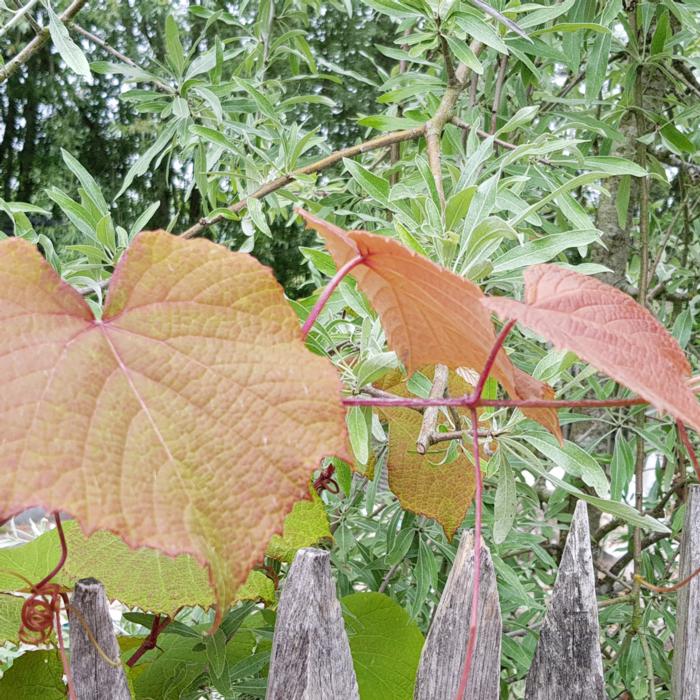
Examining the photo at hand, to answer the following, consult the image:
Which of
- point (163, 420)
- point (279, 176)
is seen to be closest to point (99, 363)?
point (163, 420)

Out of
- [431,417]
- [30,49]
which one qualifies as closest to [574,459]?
[431,417]

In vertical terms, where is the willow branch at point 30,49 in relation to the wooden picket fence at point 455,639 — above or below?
above

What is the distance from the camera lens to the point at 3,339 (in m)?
0.32

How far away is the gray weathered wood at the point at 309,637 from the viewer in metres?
0.53

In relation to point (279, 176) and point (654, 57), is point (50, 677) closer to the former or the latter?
point (279, 176)

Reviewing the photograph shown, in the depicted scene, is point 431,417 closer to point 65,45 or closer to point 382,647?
point 382,647

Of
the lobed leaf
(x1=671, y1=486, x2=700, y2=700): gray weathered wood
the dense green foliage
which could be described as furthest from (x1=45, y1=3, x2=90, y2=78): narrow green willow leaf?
(x1=671, y1=486, x2=700, y2=700): gray weathered wood

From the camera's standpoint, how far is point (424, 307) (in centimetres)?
41

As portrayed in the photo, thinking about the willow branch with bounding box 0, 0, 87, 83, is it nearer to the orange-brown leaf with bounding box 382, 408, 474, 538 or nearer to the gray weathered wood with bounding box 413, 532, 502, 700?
the orange-brown leaf with bounding box 382, 408, 474, 538

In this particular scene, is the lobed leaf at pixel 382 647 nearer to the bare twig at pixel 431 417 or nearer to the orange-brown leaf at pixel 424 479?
the orange-brown leaf at pixel 424 479

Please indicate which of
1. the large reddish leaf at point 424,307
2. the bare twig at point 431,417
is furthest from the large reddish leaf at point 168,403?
the bare twig at point 431,417

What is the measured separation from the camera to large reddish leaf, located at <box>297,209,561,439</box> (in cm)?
36

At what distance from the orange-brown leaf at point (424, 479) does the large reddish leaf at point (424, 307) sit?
211 mm

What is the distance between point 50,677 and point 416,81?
0.87 metres
